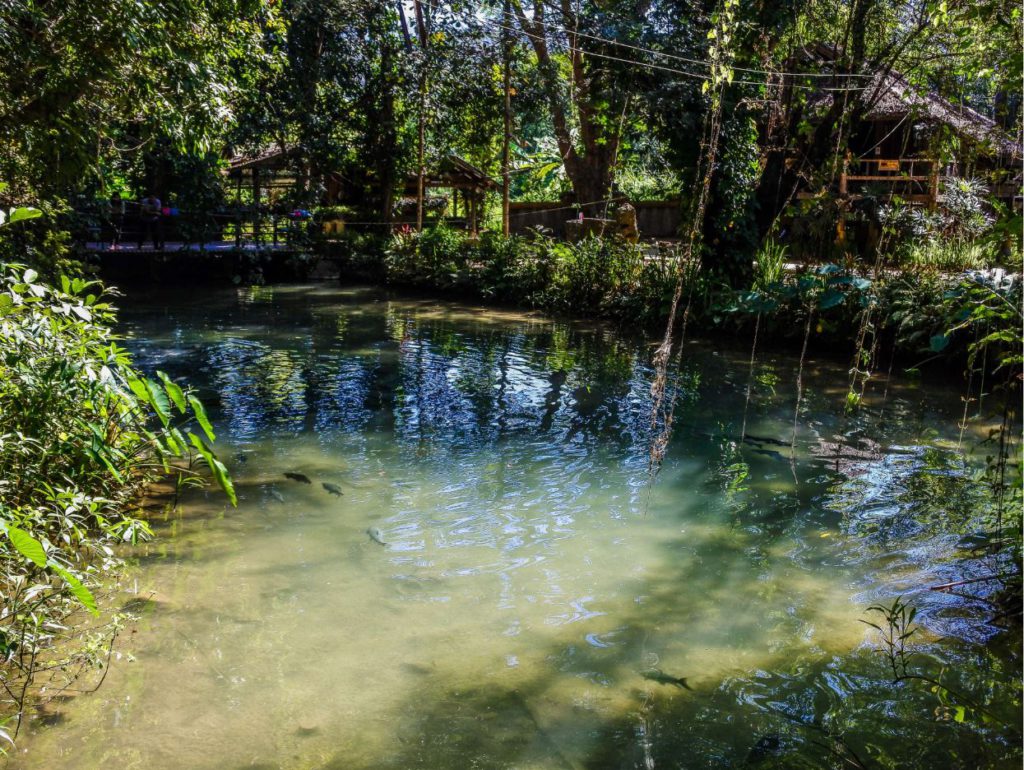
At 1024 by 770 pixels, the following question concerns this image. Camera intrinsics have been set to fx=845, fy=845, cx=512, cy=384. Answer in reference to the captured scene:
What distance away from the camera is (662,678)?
11.7ft

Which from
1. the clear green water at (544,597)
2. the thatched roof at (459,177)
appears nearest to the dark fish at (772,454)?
the clear green water at (544,597)

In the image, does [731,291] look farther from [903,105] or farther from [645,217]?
[645,217]

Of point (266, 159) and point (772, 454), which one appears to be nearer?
point (772, 454)

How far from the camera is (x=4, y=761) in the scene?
2.88 meters

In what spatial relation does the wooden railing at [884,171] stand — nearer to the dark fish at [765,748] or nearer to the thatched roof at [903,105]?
the thatched roof at [903,105]

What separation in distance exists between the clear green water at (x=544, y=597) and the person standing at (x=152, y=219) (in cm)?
1476

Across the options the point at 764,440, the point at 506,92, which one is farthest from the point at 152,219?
the point at 764,440

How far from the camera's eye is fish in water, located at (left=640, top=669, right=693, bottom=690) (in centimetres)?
353

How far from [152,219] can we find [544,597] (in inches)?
794

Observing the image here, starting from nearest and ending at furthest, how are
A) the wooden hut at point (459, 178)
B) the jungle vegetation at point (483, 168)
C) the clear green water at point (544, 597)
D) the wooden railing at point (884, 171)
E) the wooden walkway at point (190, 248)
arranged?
the clear green water at point (544, 597) < the jungle vegetation at point (483, 168) < the wooden railing at point (884, 171) < the wooden walkway at point (190, 248) < the wooden hut at point (459, 178)

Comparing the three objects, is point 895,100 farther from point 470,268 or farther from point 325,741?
point 325,741

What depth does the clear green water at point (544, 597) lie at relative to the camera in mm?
3137

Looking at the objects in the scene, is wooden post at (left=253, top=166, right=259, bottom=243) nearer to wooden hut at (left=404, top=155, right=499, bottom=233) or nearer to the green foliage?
wooden hut at (left=404, top=155, right=499, bottom=233)

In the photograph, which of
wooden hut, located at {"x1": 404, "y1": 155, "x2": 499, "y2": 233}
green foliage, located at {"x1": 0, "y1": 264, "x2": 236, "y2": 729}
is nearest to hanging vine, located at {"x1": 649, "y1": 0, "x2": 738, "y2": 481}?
green foliage, located at {"x1": 0, "y1": 264, "x2": 236, "y2": 729}
